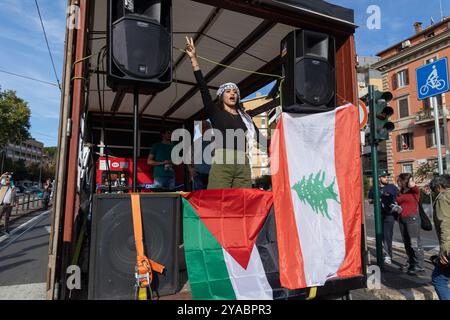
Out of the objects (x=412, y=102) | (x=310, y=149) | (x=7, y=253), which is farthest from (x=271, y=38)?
(x=412, y=102)

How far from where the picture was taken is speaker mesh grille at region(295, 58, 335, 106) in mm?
3418

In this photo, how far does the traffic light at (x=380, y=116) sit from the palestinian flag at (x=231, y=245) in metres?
2.71

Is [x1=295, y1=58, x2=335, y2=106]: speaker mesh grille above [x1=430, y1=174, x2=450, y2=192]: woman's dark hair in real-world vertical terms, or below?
above

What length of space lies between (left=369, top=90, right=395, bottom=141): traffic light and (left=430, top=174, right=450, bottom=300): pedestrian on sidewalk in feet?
5.64

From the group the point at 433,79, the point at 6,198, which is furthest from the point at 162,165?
the point at 6,198

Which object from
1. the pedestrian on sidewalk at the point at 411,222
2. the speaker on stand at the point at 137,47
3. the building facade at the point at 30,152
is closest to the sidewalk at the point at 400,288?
the pedestrian on sidewalk at the point at 411,222

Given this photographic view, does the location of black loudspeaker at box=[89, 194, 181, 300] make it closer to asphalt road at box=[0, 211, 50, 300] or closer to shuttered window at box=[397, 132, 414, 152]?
asphalt road at box=[0, 211, 50, 300]

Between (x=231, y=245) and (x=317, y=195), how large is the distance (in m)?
0.96

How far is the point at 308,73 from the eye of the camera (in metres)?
3.48

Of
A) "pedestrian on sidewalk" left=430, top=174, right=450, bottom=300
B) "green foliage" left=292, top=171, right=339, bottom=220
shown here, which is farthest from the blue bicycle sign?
"green foliage" left=292, top=171, right=339, bottom=220

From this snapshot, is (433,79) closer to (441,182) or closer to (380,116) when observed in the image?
(380,116)

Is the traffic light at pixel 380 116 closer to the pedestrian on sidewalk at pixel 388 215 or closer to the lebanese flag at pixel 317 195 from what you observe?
the pedestrian on sidewalk at pixel 388 215

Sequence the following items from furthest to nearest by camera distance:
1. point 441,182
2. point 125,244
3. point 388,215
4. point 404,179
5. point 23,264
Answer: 1. point 388,215
2. point 404,179
3. point 23,264
4. point 441,182
5. point 125,244
